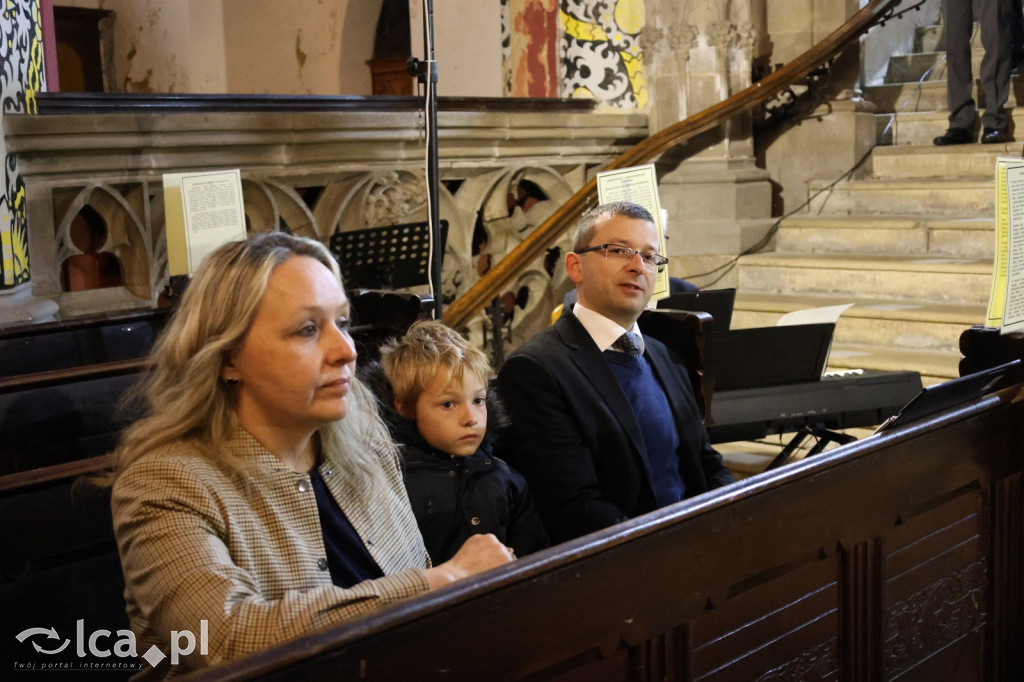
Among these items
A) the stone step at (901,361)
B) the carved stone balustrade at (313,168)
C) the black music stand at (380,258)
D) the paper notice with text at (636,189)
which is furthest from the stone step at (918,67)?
the paper notice with text at (636,189)

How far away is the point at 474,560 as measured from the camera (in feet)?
4.63

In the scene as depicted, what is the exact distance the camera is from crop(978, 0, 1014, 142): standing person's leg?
581 cm

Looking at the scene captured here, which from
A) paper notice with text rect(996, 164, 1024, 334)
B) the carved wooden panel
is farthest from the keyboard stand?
the carved wooden panel

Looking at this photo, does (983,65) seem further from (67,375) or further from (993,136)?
(67,375)

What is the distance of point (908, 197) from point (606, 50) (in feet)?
6.24

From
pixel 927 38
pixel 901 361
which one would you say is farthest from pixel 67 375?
pixel 927 38

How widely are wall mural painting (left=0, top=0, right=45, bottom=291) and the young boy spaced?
6.78ft

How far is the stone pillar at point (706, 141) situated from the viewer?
6.01 m

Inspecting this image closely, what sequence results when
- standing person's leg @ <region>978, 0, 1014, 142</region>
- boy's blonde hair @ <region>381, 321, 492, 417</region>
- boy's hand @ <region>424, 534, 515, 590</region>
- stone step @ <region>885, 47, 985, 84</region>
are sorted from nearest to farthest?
boy's hand @ <region>424, 534, 515, 590</region> → boy's blonde hair @ <region>381, 321, 492, 417</region> → standing person's leg @ <region>978, 0, 1014, 142</region> → stone step @ <region>885, 47, 985, 84</region>

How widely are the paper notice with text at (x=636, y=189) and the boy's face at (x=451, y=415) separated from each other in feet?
4.29

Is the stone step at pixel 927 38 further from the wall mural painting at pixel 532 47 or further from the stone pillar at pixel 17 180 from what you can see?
the stone pillar at pixel 17 180

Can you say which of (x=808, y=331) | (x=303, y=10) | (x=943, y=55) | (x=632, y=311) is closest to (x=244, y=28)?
(x=303, y=10)

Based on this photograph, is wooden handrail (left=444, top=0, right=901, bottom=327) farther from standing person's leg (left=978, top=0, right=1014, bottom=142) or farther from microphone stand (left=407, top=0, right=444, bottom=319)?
microphone stand (left=407, top=0, right=444, bottom=319)

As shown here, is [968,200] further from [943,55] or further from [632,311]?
[632,311]
